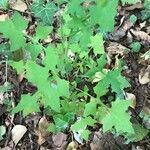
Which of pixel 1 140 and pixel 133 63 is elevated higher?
pixel 133 63

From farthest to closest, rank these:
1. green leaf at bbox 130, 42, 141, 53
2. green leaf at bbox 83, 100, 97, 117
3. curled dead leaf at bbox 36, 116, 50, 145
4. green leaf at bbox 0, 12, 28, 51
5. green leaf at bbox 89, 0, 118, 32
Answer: green leaf at bbox 130, 42, 141, 53 < curled dead leaf at bbox 36, 116, 50, 145 < green leaf at bbox 83, 100, 97, 117 < green leaf at bbox 0, 12, 28, 51 < green leaf at bbox 89, 0, 118, 32

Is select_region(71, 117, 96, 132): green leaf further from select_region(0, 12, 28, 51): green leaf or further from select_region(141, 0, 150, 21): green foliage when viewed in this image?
select_region(141, 0, 150, 21): green foliage

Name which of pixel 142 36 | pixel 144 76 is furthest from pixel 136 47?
pixel 144 76

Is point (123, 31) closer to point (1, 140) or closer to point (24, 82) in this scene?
point (24, 82)

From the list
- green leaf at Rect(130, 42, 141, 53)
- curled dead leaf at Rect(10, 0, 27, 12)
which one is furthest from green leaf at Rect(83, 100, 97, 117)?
curled dead leaf at Rect(10, 0, 27, 12)

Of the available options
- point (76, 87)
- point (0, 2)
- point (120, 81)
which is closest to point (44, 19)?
point (0, 2)

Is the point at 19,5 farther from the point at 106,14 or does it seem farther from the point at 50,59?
the point at 106,14
